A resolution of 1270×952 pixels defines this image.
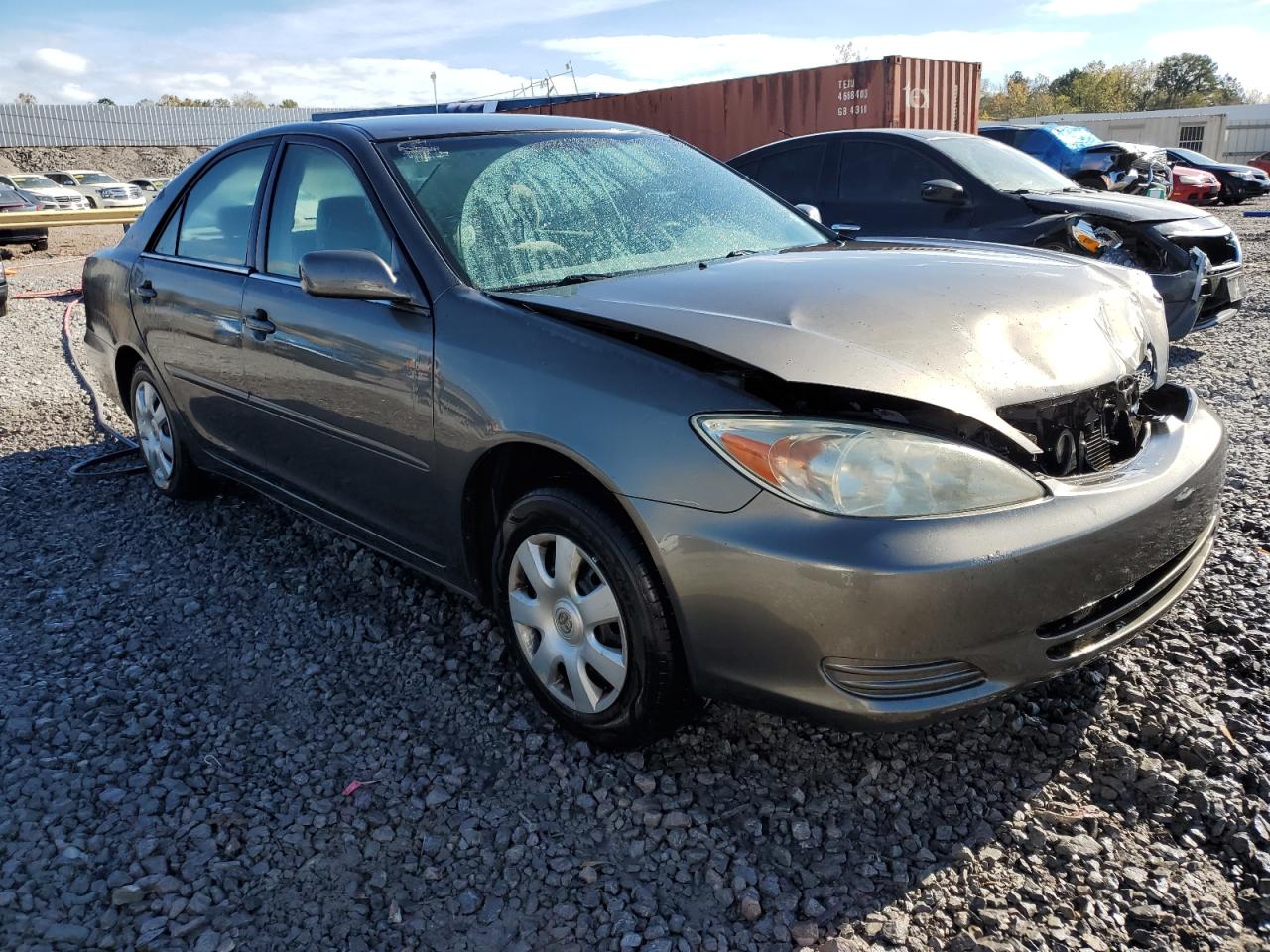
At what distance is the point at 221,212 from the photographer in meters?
3.97

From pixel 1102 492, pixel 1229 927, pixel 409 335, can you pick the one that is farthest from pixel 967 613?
pixel 409 335

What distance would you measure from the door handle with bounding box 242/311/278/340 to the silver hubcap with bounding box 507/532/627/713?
1.39m

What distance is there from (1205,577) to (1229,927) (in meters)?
1.68

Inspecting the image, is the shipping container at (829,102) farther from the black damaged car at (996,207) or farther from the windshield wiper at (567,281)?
the windshield wiper at (567,281)

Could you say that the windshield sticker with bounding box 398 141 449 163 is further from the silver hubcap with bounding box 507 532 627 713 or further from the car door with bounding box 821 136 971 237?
the car door with bounding box 821 136 971 237

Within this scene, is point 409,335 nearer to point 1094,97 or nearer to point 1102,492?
point 1102,492

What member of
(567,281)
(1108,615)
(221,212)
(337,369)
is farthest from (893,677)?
(221,212)

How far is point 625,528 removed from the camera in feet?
7.66

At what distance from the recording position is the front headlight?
2.05 meters

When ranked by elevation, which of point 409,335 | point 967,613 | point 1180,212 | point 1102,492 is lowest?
point 967,613

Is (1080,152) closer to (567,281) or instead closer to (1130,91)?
(567,281)

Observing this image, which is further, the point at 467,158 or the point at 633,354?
the point at 467,158

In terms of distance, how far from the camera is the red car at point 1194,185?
20.5 metres

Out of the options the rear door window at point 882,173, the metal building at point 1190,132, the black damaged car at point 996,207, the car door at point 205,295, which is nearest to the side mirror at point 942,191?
the black damaged car at point 996,207
